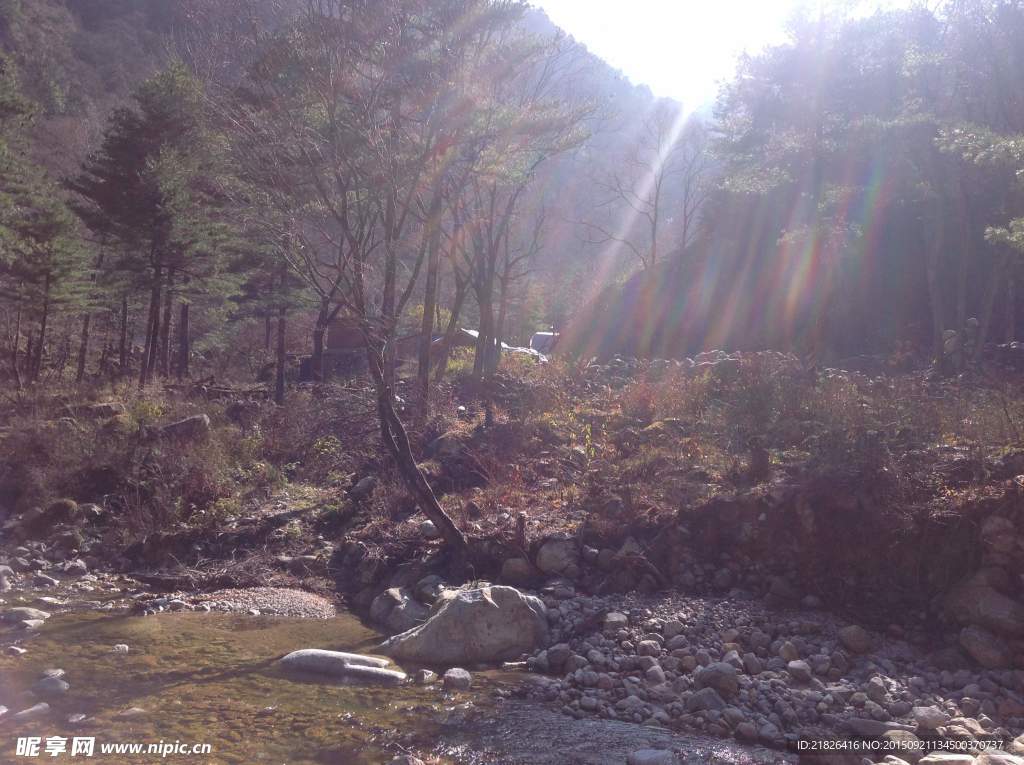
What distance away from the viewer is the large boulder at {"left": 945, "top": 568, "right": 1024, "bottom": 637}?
6.10m

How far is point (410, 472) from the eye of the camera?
8930mm

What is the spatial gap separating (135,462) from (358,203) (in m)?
5.97

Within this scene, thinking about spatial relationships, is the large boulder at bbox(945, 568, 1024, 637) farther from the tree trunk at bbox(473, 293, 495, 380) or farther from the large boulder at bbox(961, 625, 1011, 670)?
the tree trunk at bbox(473, 293, 495, 380)

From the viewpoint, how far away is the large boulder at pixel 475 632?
6.61 m

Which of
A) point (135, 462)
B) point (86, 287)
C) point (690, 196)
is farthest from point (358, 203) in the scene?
point (690, 196)

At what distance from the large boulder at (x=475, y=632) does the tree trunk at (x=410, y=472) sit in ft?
5.26

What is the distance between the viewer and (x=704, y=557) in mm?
7875

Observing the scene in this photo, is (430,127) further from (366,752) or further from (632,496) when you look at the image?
(366,752)

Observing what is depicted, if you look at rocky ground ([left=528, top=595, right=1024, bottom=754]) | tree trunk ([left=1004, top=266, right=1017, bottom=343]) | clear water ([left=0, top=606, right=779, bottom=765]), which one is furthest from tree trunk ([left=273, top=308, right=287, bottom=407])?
tree trunk ([left=1004, top=266, right=1017, bottom=343])

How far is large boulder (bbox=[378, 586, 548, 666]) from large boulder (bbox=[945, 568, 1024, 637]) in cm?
340

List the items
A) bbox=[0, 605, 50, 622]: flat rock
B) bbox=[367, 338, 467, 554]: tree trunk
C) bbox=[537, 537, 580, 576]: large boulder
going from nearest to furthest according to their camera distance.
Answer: bbox=[0, 605, 50, 622]: flat rock → bbox=[537, 537, 580, 576]: large boulder → bbox=[367, 338, 467, 554]: tree trunk

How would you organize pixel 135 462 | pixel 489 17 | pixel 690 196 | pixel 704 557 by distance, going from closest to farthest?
1. pixel 704 557
2. pixel 489 17
3. pixel 135 462
4. pixel 690 196

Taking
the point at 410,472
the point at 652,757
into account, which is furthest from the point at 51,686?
the point at 652,757

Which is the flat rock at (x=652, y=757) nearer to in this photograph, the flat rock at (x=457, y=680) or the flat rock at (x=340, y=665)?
the flat rock at (x=457, y=680)
